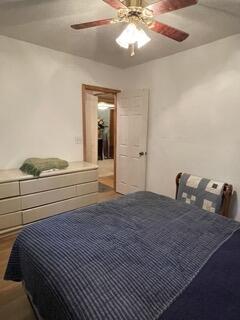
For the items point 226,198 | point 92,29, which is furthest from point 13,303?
point 92,29

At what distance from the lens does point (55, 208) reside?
2861 millimetres

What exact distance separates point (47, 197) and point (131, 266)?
74.7 inches

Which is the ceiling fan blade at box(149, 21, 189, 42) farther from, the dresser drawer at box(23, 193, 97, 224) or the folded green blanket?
the dresser drawer at box(23, 193, 97, 224)

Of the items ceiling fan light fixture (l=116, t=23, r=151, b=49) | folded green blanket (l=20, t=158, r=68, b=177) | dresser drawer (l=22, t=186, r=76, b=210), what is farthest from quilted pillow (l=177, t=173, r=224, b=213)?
ceiling fan light fixture (l=116, t=23, r=151, b=49)

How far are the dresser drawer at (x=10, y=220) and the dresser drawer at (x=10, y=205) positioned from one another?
0.05 metres

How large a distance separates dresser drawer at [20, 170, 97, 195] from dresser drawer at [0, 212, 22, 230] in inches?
11.1

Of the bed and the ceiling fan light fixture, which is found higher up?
the ceiling fan light fixture

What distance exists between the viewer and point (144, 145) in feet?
11.8

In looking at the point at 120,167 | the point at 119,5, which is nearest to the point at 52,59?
the point at 119,5

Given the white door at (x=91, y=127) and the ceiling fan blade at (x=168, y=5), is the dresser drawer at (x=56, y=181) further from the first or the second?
the ceiling fan blade at (x=168, y=5)

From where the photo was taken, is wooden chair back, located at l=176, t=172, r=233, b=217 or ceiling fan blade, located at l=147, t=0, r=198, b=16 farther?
wooden chair back, located at l=176, t=172, r=233, b=217

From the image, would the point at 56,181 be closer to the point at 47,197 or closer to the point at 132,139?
the point at 47,197

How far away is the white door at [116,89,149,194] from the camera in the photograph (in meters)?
3.59

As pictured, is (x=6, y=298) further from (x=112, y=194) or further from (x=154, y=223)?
(x=112, y=194)
